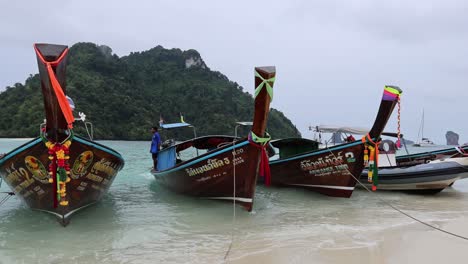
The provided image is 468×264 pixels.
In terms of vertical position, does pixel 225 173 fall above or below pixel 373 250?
above

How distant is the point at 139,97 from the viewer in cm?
5825

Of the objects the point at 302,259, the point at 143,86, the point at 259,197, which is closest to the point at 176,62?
the point at 143,86

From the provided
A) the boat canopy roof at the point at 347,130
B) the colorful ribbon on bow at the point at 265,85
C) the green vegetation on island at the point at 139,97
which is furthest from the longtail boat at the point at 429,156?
the green vegetation on island at the point at 139,97

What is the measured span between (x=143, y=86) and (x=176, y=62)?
14434mm

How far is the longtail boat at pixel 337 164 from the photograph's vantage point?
8.04 m

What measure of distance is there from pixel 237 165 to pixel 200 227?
4.27 ft

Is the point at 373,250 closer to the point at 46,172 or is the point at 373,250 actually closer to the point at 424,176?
the point at 46,172

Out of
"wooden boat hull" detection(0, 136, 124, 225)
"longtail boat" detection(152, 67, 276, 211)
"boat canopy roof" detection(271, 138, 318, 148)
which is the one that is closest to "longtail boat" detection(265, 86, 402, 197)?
"boat canopy roof" detection(271, 138, 318, 148)

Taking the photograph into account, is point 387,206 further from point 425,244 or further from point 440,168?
point 425,244

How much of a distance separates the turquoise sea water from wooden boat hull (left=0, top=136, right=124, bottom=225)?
14.6 inches

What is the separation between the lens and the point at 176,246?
5.30 m

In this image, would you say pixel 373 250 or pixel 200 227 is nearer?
pixel 373 250

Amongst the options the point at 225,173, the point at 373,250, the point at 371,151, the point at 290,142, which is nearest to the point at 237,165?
Result: the point at 225,173

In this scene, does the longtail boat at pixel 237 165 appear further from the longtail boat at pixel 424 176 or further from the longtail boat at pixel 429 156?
the longtail boat at pixel 429 156
